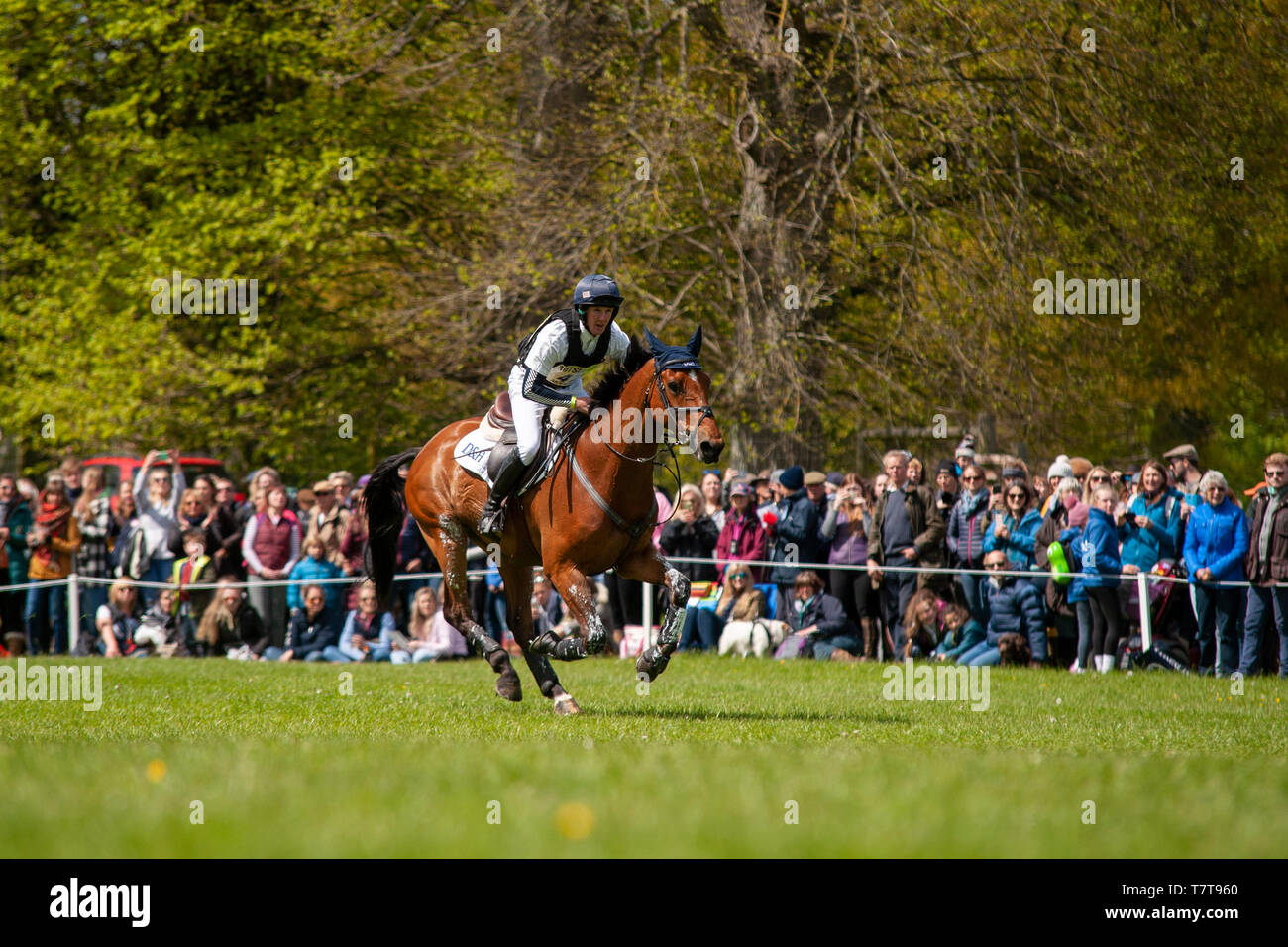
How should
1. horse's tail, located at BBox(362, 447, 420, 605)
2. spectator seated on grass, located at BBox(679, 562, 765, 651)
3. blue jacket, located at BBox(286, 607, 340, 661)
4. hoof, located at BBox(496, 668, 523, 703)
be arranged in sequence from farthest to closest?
blue jacket, located at BBox(286, 607, 340, 661) < spectator seated on grass, located at BBox(679, 562, 765, 651) < horse's tail, located at BBox(362, 447, 420, 605) < hoof, located at BBox(496, 668, 523, 703)

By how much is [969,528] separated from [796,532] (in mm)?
2019

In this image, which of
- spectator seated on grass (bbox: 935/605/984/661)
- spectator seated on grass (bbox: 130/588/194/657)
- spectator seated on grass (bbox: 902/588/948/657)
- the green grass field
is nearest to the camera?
the green grass field

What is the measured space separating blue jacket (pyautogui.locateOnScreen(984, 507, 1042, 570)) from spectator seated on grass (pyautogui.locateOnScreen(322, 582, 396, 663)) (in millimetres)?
7331

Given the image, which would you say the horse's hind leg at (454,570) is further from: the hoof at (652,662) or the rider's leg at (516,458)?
the hoof at (652,662)

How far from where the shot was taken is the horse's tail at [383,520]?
13297 mm

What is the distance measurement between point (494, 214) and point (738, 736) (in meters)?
14.9

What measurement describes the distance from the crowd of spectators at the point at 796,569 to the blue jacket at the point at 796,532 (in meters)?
0.02

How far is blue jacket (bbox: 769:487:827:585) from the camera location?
655 inches

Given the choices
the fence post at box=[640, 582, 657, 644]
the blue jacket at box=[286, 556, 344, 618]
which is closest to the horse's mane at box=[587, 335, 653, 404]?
the fence post at box=[640, 582, 657, 644]

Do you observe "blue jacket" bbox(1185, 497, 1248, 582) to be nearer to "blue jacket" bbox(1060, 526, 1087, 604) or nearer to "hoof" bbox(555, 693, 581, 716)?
"blue jacket" bbox(1060, 526, 1087, 604)

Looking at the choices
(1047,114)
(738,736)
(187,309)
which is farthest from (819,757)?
(187,309)

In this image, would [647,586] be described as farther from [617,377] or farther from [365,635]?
[617,377]

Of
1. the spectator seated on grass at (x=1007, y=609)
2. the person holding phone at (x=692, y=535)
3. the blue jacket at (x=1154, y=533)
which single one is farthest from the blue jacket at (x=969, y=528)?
the person holding phone at (x=692, y=535)

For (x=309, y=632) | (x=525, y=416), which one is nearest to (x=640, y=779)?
(x=525, y=416)
